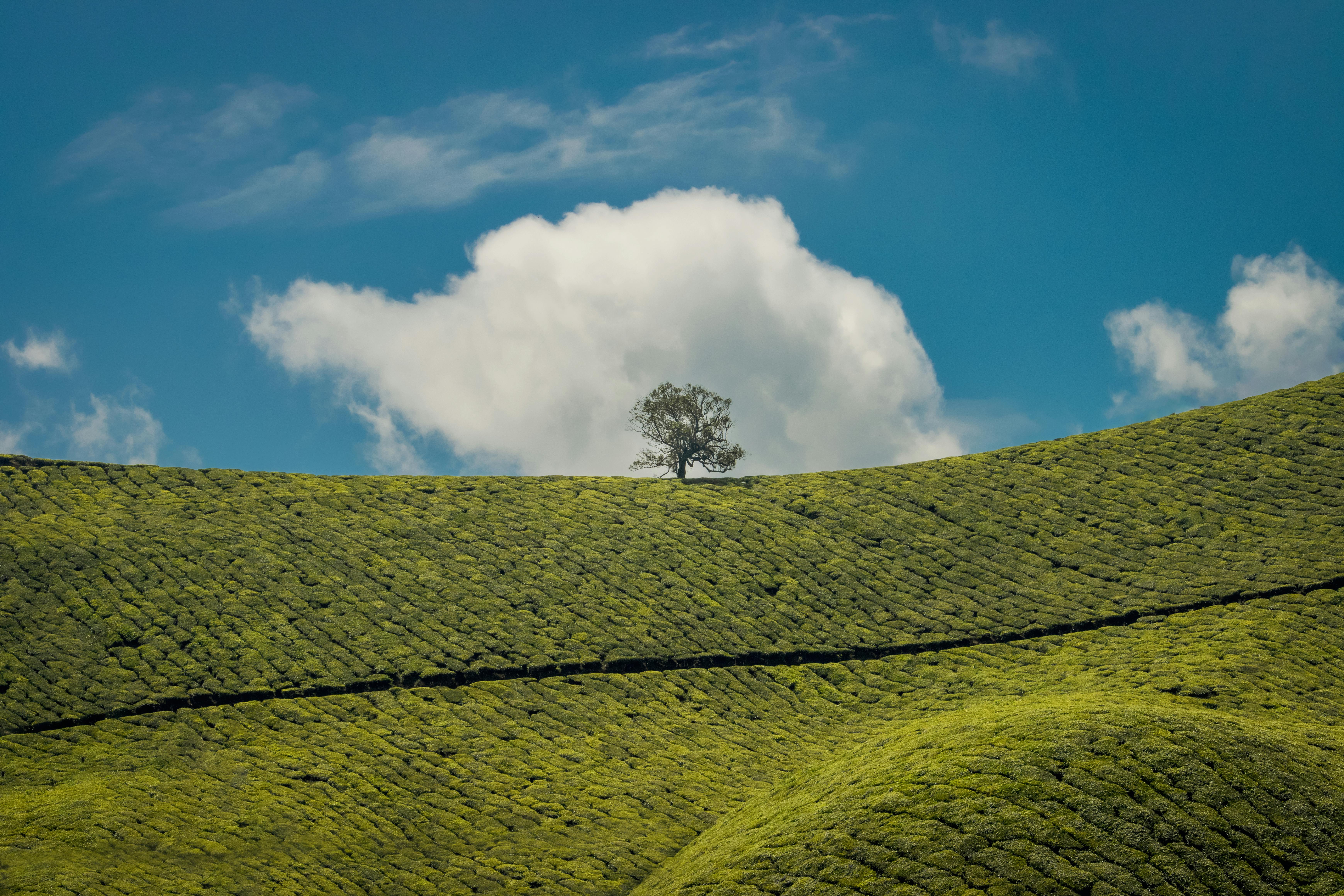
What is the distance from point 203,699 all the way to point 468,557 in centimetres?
1548

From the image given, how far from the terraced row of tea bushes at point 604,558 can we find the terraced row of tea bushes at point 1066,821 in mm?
16782

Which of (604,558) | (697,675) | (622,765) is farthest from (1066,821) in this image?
(604,558)

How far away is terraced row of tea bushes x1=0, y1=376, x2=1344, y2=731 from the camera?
4400 centimetres

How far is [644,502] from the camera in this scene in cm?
6100

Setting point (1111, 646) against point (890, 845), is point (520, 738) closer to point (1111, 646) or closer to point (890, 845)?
point (890, 845)

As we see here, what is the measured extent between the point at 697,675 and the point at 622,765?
25.0 ft

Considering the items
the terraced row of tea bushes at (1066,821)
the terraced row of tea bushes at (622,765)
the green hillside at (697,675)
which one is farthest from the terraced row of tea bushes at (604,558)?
the terraced row of tea bushes at (1066,821)

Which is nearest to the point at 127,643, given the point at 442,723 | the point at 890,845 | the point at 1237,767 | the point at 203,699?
the point at 203,699

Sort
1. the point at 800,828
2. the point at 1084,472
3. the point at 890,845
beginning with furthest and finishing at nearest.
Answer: the point at 1084,472, the point at 800,828, the point at 890,845

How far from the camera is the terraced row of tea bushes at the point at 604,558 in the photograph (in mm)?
44000

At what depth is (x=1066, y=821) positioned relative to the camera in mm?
25547

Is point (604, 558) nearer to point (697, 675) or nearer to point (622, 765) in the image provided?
point (697, 675)

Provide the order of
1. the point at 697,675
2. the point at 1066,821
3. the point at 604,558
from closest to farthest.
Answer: the point at 1066,821 < the point at 697,675 < the point at 604,558

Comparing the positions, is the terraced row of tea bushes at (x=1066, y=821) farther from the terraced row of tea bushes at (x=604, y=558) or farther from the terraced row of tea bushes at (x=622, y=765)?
the terraced row of tea bushes at (x=604, y=558)
